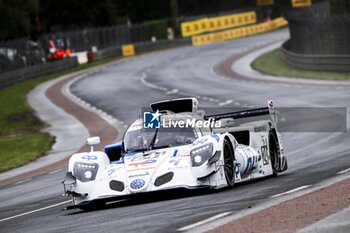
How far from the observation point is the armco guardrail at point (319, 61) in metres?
46.6

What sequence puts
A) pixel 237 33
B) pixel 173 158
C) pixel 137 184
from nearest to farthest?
pixel 137 184, pixel 173 158, pixel 237 33

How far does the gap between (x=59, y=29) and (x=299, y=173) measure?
95.6 m

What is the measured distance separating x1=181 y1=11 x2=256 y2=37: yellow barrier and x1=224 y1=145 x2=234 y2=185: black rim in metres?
82.5

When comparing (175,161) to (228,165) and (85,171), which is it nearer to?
(228,165)

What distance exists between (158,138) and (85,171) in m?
1.39

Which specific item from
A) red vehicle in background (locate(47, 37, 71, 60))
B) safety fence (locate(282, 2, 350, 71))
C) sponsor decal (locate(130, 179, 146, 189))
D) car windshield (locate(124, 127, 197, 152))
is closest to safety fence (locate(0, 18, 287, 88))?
red vehicle in background (locate(47, 37, 71, 60))

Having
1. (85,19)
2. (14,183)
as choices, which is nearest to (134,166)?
(14,183)

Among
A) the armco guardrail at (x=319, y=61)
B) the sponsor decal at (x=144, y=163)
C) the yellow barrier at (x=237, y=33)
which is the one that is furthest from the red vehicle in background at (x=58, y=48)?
the sponsor decal at (x=144, y=163)

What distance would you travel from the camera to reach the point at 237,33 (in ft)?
323

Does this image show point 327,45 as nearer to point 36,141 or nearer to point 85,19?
point 36,141

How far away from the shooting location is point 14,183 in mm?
23188

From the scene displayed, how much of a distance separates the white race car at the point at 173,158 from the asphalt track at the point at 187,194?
238 millimetres

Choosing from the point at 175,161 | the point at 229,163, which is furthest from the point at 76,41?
the point at 175,161

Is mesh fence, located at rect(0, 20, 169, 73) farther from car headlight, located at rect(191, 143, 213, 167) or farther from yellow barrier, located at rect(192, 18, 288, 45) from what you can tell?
car headlight, located at rect(191, 143, 213, 167)
